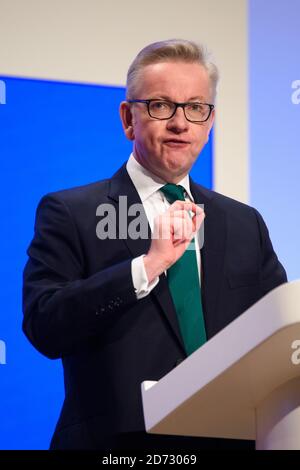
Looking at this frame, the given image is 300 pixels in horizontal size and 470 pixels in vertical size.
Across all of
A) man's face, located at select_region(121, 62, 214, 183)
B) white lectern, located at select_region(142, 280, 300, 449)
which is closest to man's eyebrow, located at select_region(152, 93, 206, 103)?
man's face, located at select_region(121, 62, 214, 183)

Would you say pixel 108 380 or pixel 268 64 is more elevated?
pixel 268 64

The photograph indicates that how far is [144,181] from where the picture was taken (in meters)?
2.24

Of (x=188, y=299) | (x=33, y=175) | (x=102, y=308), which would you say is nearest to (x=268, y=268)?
(x=188, y=299)

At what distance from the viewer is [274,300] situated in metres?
1.08

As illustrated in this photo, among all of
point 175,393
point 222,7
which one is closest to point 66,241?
point 175,393

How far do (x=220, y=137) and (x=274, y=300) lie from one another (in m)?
2.67

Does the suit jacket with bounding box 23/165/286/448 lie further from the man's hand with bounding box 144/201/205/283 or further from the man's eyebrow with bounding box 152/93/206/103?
the man's eyebrow with bounding box 152/93/206/103

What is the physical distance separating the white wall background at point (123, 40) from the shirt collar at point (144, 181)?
4.21ft

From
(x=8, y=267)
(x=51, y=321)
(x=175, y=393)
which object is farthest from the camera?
(x=8, y=267)

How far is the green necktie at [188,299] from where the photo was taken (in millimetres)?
2014

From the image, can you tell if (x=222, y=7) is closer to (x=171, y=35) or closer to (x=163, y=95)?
(x=171, y=35)

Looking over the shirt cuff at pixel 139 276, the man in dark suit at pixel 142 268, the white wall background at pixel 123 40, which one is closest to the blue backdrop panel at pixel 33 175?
the white wall background at pixel 123 40

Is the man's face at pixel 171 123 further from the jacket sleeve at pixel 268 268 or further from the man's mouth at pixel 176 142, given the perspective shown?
the jacket sleeve at pixel 268 268

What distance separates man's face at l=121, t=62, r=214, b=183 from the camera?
85.7 inches
